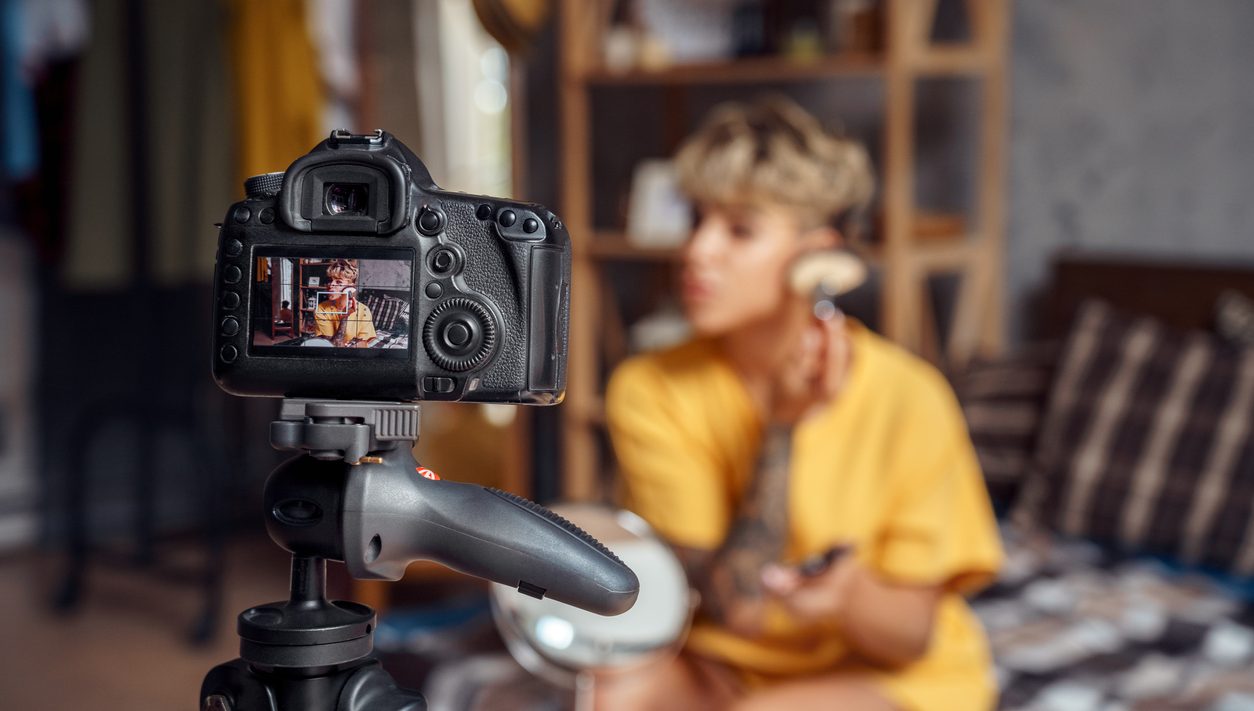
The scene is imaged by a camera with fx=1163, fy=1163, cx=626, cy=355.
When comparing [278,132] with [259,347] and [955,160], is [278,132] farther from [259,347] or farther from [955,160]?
[259,347]

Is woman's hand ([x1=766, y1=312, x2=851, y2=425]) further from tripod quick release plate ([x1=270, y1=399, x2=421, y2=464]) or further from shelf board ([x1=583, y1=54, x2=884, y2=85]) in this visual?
shelf board ([x1=583, y1=54, x2=884, y2=85])

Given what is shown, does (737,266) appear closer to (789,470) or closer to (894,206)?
(789,470)

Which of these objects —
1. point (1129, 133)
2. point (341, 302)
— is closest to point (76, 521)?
point (1129, 133)

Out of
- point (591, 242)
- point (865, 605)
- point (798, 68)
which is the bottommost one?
point (865, 605)

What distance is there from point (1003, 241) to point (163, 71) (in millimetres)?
2107

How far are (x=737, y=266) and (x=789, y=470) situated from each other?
251 millimetres

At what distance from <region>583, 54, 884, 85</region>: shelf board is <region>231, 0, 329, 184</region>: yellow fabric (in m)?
0.82

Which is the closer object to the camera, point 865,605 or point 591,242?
point 865,605

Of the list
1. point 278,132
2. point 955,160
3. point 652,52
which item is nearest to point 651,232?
point 652,52

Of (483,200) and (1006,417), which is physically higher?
(483,200)

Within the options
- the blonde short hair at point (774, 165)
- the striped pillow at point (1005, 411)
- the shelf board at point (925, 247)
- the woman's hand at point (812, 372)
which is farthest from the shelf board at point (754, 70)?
the woman's hand at point (812, 372)

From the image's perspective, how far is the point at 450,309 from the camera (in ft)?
1.56

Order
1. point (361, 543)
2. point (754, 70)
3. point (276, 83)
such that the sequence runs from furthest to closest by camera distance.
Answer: point (276, 83) → point (754, 70) → point (361, 543)

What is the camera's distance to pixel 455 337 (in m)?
0.47
